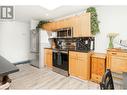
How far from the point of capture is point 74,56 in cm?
438

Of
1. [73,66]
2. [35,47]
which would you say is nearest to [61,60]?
[73,66]

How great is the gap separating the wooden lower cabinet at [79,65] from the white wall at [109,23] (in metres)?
0.53

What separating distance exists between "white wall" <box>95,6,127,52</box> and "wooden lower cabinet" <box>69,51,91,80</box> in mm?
528

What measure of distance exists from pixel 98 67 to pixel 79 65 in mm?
631

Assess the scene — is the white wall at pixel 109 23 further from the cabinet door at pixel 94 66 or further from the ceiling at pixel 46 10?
the ceiling at pixel 46 10

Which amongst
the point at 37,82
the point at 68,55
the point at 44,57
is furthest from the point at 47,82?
the point at 44,57

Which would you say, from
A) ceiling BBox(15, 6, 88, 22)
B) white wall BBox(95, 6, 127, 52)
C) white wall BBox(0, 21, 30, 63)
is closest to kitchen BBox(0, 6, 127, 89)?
white wall BBox(95, 6, 127, 52)

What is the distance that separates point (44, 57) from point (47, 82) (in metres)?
2.16

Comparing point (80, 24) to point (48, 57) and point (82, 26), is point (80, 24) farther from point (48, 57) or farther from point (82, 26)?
point (48, 57)

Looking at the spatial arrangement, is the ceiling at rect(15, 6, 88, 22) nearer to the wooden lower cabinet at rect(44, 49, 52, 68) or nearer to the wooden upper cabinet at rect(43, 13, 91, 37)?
the wooden upper cabinet at rect(43, 13, 91, 37)

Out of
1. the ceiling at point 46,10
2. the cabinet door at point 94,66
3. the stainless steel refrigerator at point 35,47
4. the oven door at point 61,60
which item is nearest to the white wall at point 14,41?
the stainless steel refrigerator at point 35,47

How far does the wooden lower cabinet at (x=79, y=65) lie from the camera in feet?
13.1
